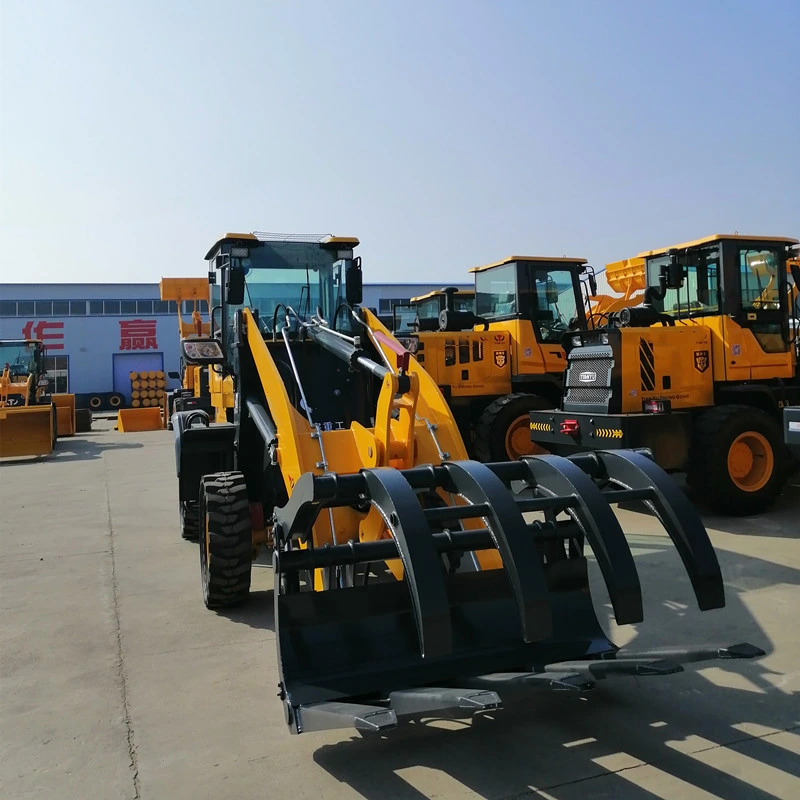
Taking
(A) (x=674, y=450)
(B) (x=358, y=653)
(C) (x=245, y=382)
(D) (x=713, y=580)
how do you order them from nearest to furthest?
(D) (x=713, y=580), (B) (x=358, y=653), (C) (x=245, y=382), (A) (x=674, y=450)

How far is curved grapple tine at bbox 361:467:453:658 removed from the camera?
2391mm

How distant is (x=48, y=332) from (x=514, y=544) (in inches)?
1522

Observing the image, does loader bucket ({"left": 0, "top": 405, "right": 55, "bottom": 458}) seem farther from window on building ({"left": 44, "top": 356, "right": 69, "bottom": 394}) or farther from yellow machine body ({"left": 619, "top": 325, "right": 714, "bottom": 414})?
window on building ({"left": 44, "top": 356, "right": 69, "bottom": 394})

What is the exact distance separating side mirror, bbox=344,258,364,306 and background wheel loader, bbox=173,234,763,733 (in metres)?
0.86

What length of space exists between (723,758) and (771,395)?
581 cm

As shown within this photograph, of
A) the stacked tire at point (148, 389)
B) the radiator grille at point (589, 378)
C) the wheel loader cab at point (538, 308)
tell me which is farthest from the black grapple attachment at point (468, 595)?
the stacked tire at point (148, 389)

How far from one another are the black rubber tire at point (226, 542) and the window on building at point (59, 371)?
1333 inches

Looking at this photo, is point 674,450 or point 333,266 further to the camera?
point 674,450

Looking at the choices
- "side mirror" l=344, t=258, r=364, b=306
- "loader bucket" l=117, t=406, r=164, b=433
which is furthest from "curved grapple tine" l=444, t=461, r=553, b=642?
"loader bucket" l=117, t=406, r=164, b=433

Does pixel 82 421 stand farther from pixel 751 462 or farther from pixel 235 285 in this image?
pixel 751 462

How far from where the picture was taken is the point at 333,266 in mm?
6109

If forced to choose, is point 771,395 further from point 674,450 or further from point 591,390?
point 591,390

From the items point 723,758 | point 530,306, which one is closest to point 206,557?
point 723,758

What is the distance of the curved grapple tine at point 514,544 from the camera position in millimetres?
2461
